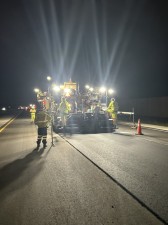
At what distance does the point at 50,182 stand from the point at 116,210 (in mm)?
2214

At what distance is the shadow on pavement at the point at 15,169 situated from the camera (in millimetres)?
7090

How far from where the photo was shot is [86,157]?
9.71 m

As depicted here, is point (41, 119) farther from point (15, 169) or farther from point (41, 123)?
point (15, 169)

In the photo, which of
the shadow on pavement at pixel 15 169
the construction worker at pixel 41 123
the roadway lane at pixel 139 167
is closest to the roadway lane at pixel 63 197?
the shadow on pavement at pixel 15 169

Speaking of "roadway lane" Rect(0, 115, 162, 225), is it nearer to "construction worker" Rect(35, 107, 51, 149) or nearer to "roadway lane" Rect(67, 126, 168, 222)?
"roadway lane" Rect(67, 126, 168, 222)

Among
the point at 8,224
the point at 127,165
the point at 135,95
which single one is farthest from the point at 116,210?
the point at 135,95

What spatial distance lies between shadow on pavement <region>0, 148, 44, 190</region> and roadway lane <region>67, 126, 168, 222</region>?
1.66 m

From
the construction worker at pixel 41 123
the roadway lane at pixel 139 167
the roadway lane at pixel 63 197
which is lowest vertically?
the roadway lane at pixel 63 197

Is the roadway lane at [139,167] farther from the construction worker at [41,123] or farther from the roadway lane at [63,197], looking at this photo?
the construction worker at [41,123]

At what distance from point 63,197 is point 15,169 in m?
2.98

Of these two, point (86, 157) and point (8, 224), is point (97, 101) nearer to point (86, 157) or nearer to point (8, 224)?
point (86, 157)

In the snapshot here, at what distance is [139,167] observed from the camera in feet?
26.6

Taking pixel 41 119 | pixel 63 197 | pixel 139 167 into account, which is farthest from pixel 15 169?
pixel 41 119

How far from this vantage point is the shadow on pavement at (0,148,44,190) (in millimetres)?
7090
